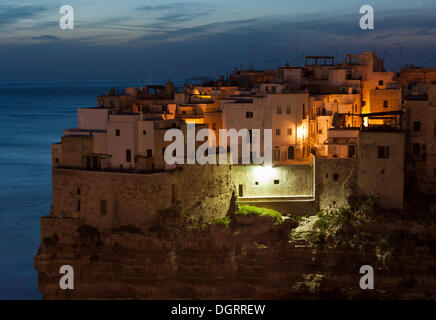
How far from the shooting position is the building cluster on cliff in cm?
2683

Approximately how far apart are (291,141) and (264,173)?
2.59 meters

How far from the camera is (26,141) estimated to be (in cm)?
6719

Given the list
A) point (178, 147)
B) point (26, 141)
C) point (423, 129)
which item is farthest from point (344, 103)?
point (26, 141)

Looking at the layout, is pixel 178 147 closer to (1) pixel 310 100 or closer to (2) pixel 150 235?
(2) pixel 150 235

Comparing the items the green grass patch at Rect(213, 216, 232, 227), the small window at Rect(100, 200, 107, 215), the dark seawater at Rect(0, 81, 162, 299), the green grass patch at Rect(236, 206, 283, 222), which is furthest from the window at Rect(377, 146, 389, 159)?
the dark seawater at Rect(0, 81, 162, 299)

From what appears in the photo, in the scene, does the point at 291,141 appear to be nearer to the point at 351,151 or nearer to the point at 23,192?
the point at 351,151

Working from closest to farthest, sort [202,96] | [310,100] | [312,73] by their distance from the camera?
1. [310,100]
2. [202,96]
3. [312,73]

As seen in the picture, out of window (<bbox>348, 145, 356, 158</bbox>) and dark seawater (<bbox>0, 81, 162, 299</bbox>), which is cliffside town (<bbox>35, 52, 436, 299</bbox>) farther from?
dark seawater (<bbox>0, 81, 162, 299</bbox>)

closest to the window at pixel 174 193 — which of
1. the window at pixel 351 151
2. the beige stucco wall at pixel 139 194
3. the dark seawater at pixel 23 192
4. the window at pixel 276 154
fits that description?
the beige stucco wall at pixel 139 194

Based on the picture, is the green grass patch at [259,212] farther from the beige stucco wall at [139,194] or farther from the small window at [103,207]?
the small window at [103,207]

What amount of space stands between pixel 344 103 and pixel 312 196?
5909 millimetres

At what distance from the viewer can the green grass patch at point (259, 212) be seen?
27516mm

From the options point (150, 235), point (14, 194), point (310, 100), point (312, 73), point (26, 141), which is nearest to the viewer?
point (150, 235)

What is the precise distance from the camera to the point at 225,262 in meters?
26.8
